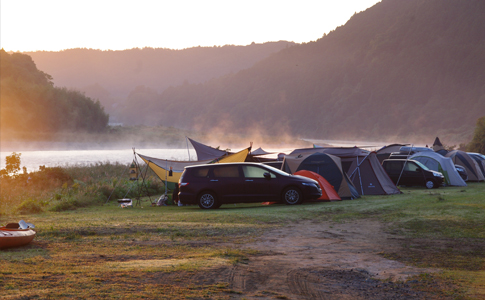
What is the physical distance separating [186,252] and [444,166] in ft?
67.0

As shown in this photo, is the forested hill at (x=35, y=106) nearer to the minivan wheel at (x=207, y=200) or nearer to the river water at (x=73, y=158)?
the river water at (x=73, y=158)

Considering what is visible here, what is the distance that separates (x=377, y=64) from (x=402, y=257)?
133 m

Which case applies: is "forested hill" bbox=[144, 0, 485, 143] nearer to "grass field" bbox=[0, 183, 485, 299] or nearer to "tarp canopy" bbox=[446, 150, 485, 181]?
"tarp canopy" bbox=[446, 150, 485, 181]

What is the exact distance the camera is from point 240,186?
16.1 m

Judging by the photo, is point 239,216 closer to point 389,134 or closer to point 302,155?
point 302,155

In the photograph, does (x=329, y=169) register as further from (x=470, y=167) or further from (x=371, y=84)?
(x=371, y=84)

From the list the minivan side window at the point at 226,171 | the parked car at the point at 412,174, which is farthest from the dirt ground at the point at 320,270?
the parked car at the point at 412,174

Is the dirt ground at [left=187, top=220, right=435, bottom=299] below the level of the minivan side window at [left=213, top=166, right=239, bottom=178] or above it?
below

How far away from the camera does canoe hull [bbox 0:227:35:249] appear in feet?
27.8

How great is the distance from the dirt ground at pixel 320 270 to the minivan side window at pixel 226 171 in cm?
643

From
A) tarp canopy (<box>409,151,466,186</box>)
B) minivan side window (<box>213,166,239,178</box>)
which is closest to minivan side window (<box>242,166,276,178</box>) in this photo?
minivan side window (<box>213,166,239,178</box>)

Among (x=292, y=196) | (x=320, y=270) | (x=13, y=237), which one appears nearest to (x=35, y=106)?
(x=292, y=196)

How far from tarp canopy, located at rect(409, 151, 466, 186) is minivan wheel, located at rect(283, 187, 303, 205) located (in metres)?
12.1

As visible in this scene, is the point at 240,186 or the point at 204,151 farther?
the point at 204,151
